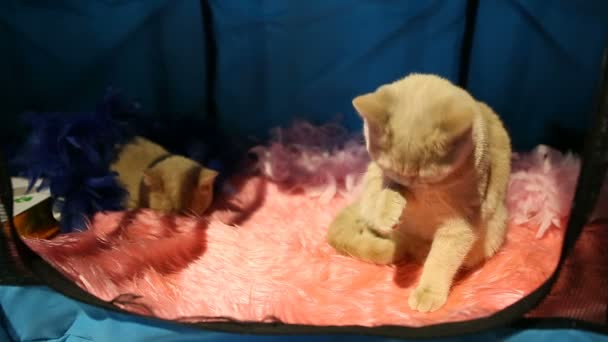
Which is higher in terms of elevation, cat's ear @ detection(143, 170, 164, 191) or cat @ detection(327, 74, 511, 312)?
cat @ detection(327, 74, 511, 312)

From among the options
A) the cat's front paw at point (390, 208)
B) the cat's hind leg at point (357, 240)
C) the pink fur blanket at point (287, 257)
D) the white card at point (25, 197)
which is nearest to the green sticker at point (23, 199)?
the white card at point (25, 197)

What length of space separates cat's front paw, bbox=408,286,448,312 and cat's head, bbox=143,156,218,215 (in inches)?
18.8

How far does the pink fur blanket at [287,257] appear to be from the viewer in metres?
0.81

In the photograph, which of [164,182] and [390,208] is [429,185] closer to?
[390,208]

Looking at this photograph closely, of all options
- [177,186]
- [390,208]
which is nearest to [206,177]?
[177,186]

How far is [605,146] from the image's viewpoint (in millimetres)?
648

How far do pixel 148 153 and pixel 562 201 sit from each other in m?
0.80

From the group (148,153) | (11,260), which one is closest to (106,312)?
(11,260)

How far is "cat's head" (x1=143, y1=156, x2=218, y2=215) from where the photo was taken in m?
1.08

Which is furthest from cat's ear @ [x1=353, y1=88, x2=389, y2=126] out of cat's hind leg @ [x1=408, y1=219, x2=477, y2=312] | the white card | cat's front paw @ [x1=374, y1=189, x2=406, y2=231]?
the white card

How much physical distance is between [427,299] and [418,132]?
25 centimetres

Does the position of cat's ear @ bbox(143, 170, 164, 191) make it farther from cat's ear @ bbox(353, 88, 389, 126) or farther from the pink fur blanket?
cat's ear @ bbox(353, 88, 389, 126)

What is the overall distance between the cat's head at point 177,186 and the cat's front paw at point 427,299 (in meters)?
0.48

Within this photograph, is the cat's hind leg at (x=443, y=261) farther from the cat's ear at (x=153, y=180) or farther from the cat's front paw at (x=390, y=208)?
the cat's ear at (x=153, y=180)
